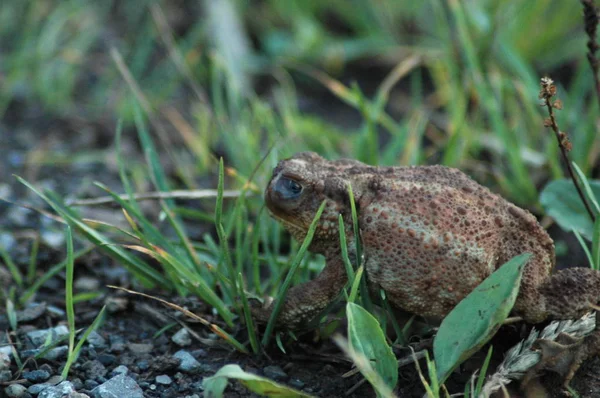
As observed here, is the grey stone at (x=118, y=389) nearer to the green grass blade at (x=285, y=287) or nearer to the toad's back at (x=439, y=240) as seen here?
the green grass blade at (x=285, y=287)

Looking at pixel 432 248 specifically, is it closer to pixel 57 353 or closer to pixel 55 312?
pixel 57 353

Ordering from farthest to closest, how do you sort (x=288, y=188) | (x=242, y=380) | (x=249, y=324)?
(x=288, y=188), (x=249, y=324), (x=242, y=380)

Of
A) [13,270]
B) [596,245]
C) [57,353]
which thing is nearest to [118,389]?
[57,353]

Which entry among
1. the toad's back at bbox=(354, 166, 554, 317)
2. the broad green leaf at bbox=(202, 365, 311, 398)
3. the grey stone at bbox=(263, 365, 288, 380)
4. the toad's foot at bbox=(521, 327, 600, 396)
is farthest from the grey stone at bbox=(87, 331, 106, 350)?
the toad's foot at bbox=(521, 327, 600, 396)

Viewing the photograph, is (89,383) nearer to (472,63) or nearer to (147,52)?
(472,63)

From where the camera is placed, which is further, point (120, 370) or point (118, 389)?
point (120, 370)

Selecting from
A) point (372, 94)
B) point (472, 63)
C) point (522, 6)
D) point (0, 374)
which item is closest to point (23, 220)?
point (0, 374)

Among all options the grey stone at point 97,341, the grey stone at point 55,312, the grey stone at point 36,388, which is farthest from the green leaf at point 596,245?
the grey stone at point 55,312
